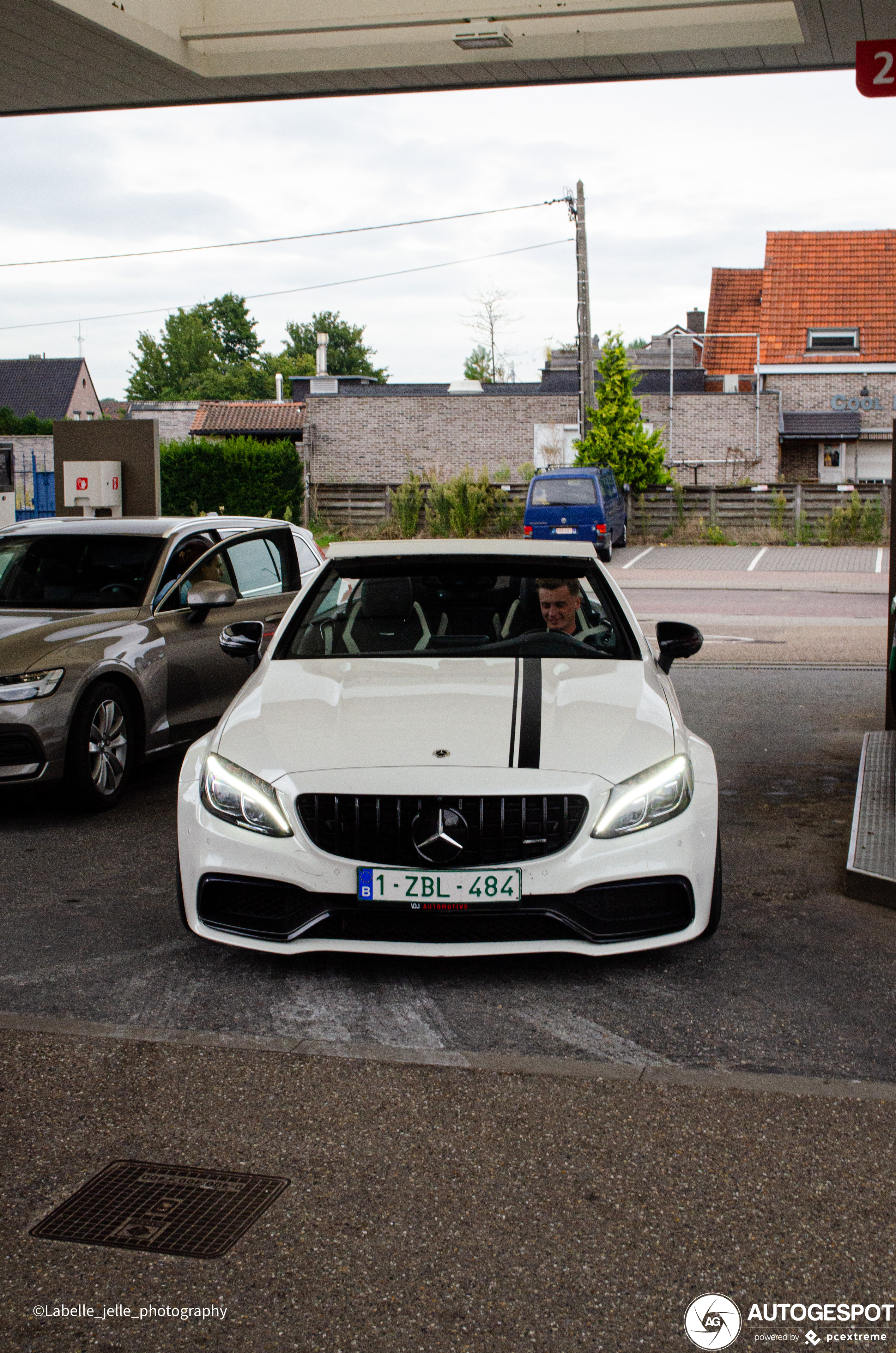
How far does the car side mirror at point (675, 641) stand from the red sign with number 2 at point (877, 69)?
13.2 feet

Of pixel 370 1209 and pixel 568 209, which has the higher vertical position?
pixel 568 209

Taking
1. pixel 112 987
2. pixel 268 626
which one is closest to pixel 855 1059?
pixel 112 987

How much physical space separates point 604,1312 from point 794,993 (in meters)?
1.99

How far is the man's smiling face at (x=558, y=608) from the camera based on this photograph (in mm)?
5855

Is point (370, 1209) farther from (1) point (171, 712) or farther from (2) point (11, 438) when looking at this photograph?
(2) point (11, 438)

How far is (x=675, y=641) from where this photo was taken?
5902 mm

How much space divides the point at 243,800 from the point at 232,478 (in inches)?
1486

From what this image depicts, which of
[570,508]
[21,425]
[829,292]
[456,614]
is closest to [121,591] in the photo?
[456,614]

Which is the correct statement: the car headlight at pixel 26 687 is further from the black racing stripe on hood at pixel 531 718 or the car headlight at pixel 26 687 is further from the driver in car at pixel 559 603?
the black racing stripe on hood at pixel 531 718

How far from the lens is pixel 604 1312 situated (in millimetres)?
2660

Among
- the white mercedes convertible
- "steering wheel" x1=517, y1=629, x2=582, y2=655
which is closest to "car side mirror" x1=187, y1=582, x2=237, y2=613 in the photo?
"steering wheel" x1=517, y1=629, x2=582, y2=655

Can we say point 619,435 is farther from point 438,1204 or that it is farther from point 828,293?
point 438,1204

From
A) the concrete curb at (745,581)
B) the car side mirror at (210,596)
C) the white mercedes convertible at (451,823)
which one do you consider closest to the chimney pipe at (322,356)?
the concrete curb at (745,581)

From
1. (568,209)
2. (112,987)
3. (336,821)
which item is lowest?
(112,987)
